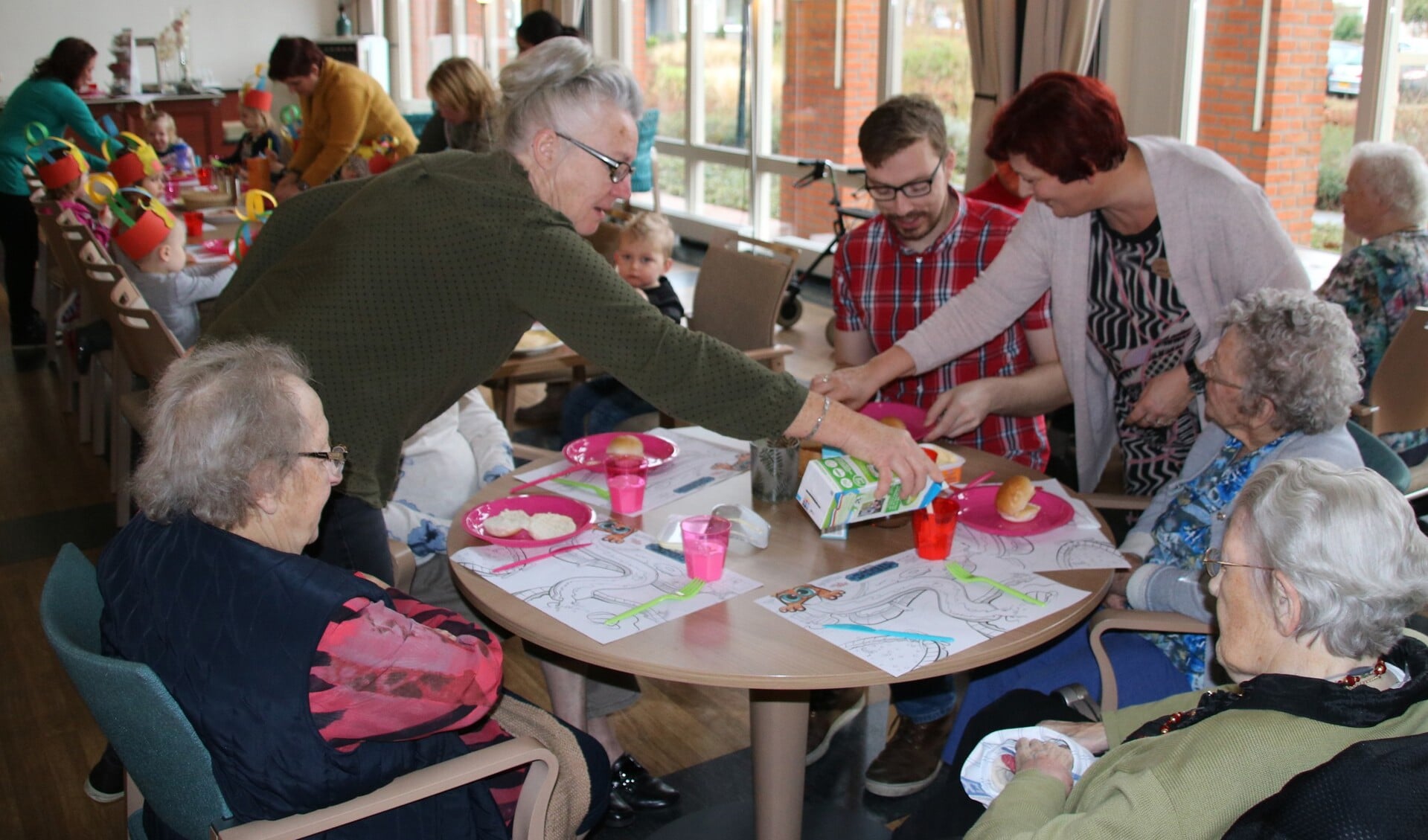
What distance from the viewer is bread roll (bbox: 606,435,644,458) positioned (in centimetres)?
253

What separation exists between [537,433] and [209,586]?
3.62 meters

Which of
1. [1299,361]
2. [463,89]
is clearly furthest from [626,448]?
[463,89]

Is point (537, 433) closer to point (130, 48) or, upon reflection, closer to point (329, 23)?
point (130, 48)

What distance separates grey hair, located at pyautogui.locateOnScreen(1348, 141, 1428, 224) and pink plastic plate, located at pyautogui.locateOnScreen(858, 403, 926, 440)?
6.85 feet

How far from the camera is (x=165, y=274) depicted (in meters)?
4.43

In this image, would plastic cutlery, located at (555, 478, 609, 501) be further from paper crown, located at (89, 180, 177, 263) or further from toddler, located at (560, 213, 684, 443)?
paper crown, located at (89, 180, 177, 263)

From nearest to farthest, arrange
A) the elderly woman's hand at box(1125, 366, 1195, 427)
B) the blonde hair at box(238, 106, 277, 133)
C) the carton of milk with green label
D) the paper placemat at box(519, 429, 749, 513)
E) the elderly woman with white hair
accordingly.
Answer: the carton of milk with green label → the paper placemat at box(519, 429, 749, 513) → the elderly woman's hand at box(1125, 366, 1195, 427) → the elderly woman with white hair → the blonde hair at box(238, 106, 277, 133)

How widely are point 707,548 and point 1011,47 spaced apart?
485cm

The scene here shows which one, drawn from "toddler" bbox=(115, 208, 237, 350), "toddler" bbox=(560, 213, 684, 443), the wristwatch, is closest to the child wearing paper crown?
"toddler" bbox=(115, 208, 237, 350)

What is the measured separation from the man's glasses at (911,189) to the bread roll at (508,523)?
1.20 meters

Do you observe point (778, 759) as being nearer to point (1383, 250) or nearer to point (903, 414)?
point (903, 414)

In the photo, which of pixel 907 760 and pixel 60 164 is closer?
pixel 907 760

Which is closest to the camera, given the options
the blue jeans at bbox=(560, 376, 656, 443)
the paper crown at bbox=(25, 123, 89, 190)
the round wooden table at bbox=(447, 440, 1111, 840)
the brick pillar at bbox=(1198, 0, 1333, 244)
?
the round wooden table at bbox=(447, 440, 1111, 840)

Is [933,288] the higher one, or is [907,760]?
[933,288]
